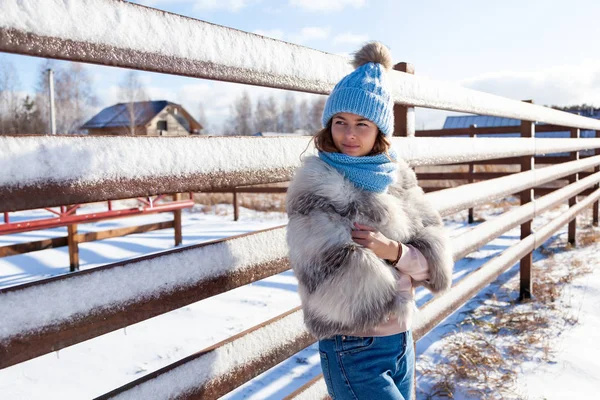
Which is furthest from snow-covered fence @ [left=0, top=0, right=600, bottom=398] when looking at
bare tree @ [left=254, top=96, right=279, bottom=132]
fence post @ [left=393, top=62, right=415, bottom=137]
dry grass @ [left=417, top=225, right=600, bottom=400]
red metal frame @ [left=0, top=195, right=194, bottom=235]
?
bare tree @ [left=254, top=96, right=279, bottom=132]

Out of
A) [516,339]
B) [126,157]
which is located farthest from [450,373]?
[126,157]

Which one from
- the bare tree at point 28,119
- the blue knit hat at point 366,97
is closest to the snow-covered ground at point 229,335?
the blue knit hat at point 366,97

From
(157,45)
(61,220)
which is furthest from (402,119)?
(61,220)

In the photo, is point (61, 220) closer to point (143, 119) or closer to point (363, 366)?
point (363, 366)

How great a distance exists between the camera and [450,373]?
265 centimetres

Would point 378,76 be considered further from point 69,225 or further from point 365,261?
point 69,225

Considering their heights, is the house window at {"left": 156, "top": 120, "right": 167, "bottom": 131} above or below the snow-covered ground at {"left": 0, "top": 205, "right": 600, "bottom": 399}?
above

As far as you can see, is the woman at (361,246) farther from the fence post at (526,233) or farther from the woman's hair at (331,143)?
the fence post at (526,233)

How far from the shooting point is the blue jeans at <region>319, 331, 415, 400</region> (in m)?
1.41

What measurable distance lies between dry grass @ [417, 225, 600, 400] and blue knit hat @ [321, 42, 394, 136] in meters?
1.66

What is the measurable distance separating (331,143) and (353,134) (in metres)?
0.09

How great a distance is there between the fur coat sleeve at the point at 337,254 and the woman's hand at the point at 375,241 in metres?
0.02

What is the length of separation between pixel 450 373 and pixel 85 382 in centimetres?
197

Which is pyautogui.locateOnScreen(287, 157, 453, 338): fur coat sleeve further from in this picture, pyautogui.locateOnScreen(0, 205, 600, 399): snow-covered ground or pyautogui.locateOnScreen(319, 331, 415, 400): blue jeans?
pyautogui.locateOnScreen(0, 205, 600, 399): snow-covered ground
